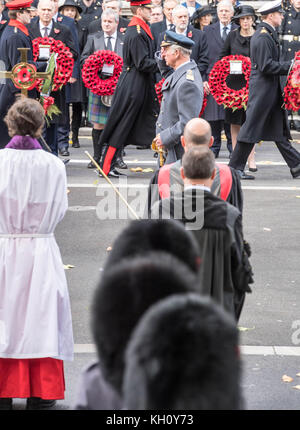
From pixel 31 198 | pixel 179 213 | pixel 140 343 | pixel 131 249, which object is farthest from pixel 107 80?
pixel 140 343

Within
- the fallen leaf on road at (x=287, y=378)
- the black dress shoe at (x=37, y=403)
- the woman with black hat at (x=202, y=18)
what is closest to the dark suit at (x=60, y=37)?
the woman with black hat at (x=202, y=18)

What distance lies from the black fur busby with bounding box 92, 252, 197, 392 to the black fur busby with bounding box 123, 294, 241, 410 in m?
0.33

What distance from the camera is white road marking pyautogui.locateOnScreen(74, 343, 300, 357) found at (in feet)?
20.5

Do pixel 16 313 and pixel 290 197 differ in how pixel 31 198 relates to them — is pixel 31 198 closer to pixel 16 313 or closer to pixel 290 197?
pixel 16 313

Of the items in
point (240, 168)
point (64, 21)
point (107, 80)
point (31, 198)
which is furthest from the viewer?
point (64, 21)

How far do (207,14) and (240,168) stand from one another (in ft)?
13.5

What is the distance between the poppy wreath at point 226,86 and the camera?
1302 centimetres

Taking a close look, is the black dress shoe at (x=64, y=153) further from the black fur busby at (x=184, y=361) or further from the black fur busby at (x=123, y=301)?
A: the black fur busby at (x=184, y=361)

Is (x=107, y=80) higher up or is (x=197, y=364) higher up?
(x=197, y=364)

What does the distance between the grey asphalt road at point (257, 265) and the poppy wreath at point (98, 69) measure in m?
1.12

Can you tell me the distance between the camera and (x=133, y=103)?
1196 centimetres

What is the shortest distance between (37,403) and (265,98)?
7.48 metres

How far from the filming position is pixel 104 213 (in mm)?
10469

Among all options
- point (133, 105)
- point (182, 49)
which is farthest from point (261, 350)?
point (133, 105)
